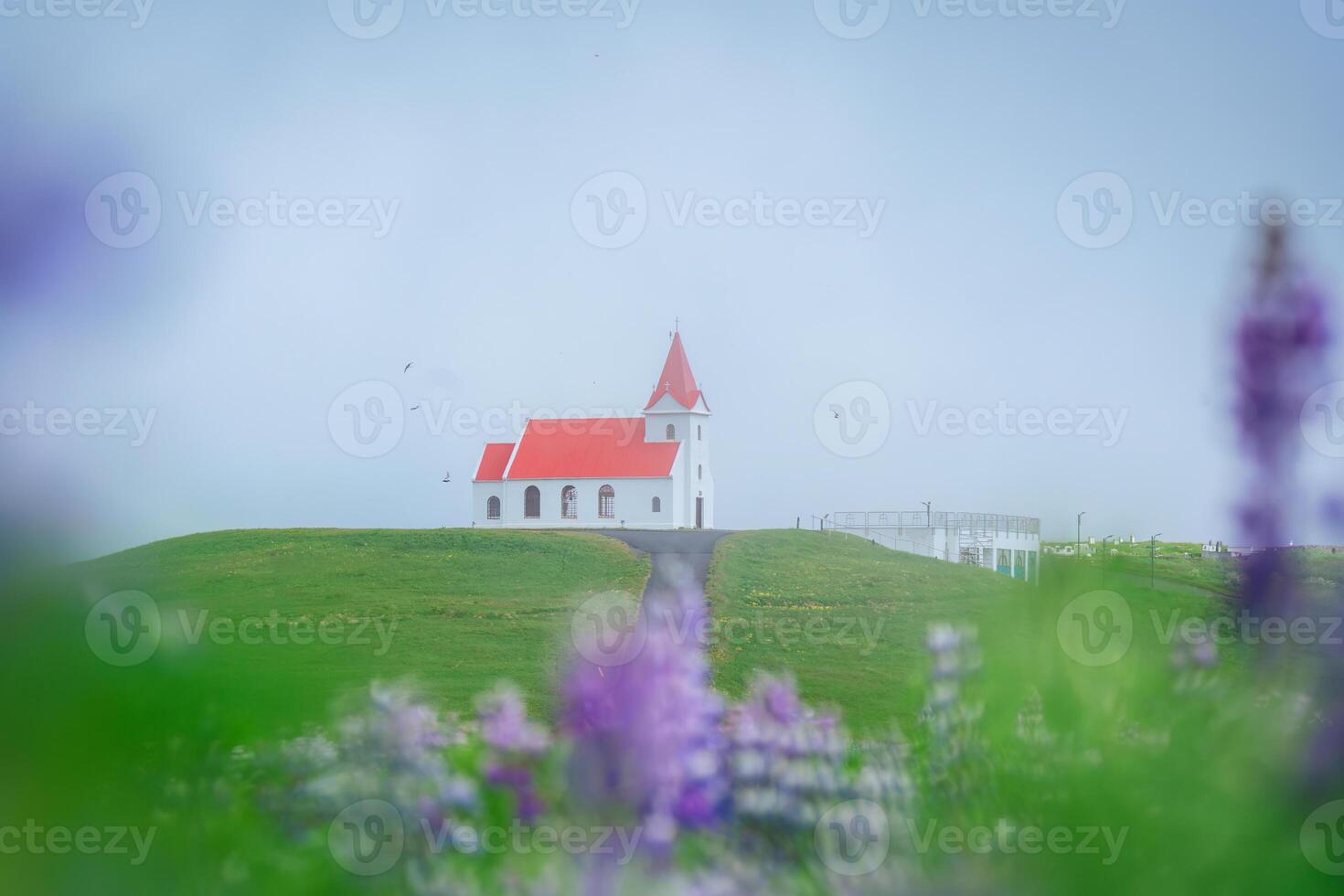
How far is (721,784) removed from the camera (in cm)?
248

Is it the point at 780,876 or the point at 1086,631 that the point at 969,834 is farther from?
the point at 1086,631

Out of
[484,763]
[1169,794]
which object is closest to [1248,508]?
[1169,794]

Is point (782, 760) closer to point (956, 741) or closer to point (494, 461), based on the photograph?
point (956, 741)

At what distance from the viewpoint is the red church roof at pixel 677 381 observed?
34.3 metres

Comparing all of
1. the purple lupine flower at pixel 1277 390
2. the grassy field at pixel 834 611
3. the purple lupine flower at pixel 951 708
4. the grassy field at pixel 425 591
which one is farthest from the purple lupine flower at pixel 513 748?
the grassy field at pixel 834 611

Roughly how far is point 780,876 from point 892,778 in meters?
0.45

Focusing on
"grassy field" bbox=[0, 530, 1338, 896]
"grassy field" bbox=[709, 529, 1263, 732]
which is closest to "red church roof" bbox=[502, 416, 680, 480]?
"grassy field" bbox=[709, 529, 1263, 732]

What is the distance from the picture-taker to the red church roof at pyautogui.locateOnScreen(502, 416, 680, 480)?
33031 millimetres

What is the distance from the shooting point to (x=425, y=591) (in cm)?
2081

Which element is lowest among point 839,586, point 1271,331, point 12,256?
point 839,586

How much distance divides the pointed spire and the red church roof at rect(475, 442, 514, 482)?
4948 mm

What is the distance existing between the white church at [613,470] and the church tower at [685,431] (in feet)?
0.10

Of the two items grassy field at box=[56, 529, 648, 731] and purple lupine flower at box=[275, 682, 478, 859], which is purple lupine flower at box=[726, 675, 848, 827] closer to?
purple lupine flower at box=[275, 682, 478, 859]

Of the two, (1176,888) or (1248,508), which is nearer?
(1176,888)
